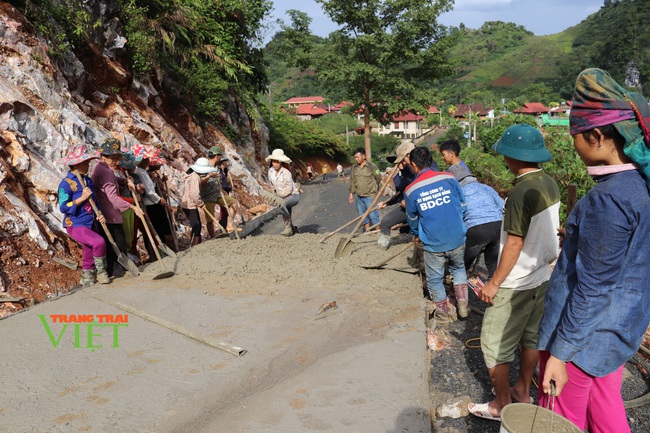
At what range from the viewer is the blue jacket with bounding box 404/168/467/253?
396 cm

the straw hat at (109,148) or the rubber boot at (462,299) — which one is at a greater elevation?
the straw hat at (109,148)

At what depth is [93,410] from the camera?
2.56 metres

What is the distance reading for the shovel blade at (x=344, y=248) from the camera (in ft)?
18.9

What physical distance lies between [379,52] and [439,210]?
20418 mm

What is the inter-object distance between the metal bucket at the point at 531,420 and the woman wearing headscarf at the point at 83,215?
4203mm

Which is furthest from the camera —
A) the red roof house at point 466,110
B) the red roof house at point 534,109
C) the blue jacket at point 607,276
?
the red roof house at point 534,109

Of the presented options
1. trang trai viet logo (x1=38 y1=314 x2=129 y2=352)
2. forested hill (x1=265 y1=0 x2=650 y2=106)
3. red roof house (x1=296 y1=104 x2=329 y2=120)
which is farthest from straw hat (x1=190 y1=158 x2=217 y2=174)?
red roof house (x1=296 y1=104 x2=329 y2=120)

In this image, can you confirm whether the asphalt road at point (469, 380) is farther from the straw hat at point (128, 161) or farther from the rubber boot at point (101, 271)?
the straw hat at point (128, 161)

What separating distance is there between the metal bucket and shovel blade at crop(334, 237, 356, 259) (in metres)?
3.87

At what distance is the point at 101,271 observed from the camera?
4871 millimetres

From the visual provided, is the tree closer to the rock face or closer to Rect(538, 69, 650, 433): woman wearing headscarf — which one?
the rock face

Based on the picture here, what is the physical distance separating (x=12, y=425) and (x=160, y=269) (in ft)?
9.59

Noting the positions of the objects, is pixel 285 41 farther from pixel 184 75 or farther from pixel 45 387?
pixel 45 387

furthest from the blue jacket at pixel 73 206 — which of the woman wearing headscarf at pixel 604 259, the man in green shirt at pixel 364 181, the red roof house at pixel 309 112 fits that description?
the red roof house at pixel 309 112
